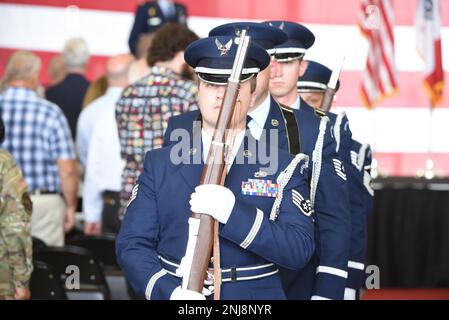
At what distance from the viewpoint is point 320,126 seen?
12.1ft

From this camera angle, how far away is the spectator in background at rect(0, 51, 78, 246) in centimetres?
573

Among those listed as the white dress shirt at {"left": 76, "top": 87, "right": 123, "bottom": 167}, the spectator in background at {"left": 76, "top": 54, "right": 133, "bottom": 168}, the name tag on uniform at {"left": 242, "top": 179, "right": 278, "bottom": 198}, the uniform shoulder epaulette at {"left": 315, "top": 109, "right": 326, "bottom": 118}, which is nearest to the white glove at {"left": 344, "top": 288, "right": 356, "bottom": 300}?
the uniform shoulder epaulette at {"left": 315, "top": 109, "right": 326, "bottom": 118}

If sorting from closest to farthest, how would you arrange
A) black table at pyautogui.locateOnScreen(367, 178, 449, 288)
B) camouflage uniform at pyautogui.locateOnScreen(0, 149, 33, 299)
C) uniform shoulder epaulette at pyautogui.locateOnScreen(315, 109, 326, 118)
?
uniform shoulder epaulette at pyautogui.locateOnScreen(315, 109, 326, 118) < camouflage uniform at pyautogui.locateOnScreen(0, 149, 33, 299) < black table at pyautogui.locateOnScreen(367, 178, 449, 288)

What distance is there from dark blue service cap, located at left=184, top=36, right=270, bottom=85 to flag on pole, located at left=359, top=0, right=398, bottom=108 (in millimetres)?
4851

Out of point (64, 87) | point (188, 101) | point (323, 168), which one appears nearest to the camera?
point (323, 168)

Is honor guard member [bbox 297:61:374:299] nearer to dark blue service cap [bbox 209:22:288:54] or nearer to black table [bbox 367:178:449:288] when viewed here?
dark blue service cap [bbox 209:22:288:54]

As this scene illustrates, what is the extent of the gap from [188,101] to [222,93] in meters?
2.01

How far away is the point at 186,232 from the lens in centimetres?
309

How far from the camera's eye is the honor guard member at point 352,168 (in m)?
4.11

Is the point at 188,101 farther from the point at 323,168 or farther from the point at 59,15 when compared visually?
the point at 59,15

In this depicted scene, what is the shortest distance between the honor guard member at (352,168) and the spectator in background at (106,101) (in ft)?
5.74
